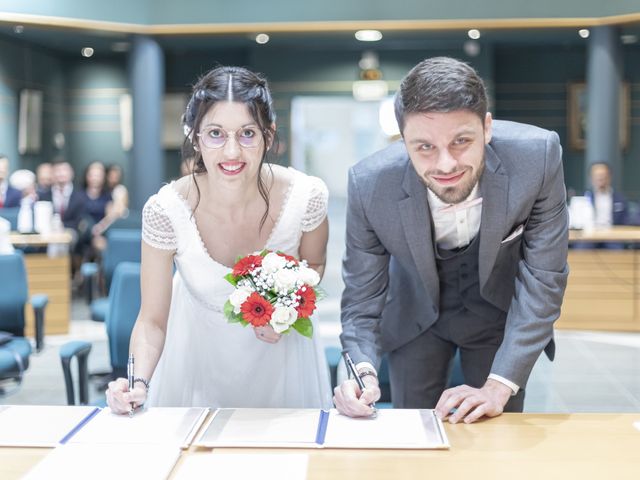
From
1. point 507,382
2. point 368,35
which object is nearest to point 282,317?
point 507,382

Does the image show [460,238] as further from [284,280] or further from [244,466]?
[244,466]

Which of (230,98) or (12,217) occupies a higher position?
(230,98)

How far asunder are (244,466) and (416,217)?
0.91 m

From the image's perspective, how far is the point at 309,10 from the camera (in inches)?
398

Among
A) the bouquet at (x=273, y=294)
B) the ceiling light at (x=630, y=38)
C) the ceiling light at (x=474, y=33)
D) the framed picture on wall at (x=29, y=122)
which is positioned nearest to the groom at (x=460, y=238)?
the bouquet at (x=273, y=294)

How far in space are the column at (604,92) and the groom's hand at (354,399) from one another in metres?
8.62

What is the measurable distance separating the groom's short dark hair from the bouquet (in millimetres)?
460

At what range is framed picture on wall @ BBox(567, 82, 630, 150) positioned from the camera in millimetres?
A: 13297

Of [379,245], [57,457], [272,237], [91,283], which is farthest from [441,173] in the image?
[91,283]

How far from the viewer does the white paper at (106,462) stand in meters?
1.60

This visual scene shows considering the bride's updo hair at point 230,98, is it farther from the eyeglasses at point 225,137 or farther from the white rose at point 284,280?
the white rose at point 284,280

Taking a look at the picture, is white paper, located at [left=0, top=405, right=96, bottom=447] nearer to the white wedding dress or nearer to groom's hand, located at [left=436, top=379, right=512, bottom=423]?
the white wedding dress

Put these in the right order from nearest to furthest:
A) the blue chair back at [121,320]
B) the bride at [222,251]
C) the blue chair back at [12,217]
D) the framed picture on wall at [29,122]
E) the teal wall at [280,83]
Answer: the bride at [222,251] < the blue chair back at [121,320] < the blue chair back at [12,217] < the framed picture on wall at [29,122] < the teal wall at [280,83]

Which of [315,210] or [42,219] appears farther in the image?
[42,219]
